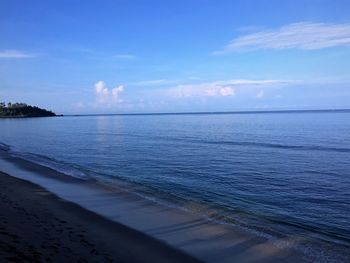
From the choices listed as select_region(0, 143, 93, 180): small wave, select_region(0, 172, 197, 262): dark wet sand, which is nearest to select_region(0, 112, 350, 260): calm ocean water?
select_region(0, 143, 93, 180): small wave

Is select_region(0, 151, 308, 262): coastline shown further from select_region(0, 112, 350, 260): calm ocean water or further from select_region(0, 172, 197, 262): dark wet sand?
select_region(0, 112, 350, 260): calm ocean water

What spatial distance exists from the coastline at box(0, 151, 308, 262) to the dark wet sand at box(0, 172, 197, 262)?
39cm

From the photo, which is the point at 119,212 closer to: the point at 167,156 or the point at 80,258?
the point at 80,258

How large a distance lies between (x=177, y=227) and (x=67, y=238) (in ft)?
13.6

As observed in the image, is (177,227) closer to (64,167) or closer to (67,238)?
(67,238)

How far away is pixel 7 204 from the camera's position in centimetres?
1500

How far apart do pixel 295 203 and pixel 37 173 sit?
693 inches

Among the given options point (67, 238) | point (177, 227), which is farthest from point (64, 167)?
point (67, 238)

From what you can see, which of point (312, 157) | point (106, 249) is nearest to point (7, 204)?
point (106, 249)

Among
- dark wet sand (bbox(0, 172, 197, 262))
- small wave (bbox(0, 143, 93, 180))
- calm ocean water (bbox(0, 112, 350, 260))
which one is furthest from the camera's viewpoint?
small wave (bbox(0, 143, 93, 180))

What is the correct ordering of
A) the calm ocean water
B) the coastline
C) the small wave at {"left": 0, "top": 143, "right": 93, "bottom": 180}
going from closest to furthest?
the coastline < the calm ocean water < the small wave at {"left": 0, "top": 143, "right": 93, "bottom": 180}

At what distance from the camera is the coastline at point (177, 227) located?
11.2m

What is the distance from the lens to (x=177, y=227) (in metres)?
13.7

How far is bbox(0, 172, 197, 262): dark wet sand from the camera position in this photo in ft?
31.5
